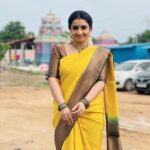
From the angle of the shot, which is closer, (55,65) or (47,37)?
(55,65)

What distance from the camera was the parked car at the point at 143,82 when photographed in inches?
646

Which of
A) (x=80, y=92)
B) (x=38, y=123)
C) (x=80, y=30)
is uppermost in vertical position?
(x=80, y=30)

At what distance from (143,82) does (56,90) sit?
44.1 feet

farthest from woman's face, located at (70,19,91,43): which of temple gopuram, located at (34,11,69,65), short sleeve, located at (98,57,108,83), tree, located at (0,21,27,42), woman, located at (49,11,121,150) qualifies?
Answer: tree, located at (0,21,27,42)

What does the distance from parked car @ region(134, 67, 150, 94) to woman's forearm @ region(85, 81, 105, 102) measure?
1309cm

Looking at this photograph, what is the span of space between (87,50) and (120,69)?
1573cm

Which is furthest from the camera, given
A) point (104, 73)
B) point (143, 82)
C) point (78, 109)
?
point (143, 82)

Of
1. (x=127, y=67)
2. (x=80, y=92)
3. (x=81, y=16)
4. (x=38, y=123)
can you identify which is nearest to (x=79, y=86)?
(x=80, y=92)

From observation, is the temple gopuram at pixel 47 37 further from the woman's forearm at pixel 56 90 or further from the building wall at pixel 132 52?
the woman's forearm at pixel 56 90

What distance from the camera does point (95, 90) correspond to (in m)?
3.44

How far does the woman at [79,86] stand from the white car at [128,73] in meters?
14.8

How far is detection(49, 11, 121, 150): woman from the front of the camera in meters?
3.39

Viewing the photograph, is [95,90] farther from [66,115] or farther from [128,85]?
[128,85]

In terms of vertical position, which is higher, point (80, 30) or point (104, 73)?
point (80, 30)
